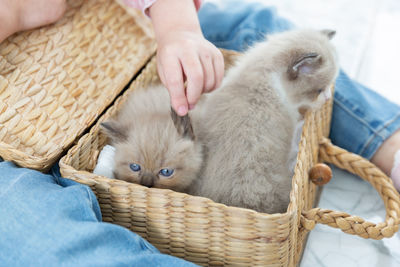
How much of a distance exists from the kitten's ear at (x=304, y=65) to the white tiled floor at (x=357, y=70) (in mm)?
412

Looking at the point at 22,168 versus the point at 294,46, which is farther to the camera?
the point at 294,46

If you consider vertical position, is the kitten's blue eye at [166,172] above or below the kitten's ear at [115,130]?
below

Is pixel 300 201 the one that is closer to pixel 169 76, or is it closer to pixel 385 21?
pixel 169 76

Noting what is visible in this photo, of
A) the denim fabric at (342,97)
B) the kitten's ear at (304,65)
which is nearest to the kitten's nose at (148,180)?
the kitten's ear at (304,65)

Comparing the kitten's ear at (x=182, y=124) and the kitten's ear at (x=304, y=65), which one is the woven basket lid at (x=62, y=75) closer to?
the kitten's ear at (x=182, y=124)

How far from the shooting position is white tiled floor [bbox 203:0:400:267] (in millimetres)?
1072

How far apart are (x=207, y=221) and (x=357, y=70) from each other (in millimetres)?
1252

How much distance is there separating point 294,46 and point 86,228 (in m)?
0.68

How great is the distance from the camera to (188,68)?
87 cm

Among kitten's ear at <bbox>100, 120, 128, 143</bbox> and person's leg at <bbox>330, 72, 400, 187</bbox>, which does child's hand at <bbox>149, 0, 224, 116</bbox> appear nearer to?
kitten's ear at <bbox>100, 120, 128, 143</bbox>

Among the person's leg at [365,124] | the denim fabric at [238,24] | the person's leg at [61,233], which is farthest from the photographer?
the denim fabric at [238,24]

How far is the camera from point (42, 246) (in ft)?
2.31

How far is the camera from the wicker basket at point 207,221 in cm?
72

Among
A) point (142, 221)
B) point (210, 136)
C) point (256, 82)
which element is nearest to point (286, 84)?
point (256, 82)
